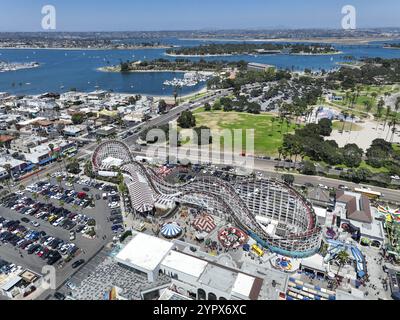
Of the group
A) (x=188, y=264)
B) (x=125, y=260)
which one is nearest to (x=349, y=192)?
(x=188, y=264)

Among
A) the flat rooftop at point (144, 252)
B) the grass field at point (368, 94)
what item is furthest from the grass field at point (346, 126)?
the flat rooftop at point (144, 252)

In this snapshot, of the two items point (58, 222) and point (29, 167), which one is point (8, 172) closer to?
point (29, 167)

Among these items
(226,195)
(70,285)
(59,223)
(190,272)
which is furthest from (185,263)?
(59,223)

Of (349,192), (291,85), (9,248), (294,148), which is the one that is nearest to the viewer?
(9,248)

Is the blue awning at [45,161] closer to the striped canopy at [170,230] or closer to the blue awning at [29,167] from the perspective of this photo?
the blue awning at [29,167]

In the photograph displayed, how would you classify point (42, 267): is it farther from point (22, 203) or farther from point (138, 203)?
point (22, 203)

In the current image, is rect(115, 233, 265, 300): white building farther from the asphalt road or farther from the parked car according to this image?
the asphalt road

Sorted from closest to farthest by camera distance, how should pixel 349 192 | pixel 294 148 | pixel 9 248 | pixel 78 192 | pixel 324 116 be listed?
pixel 9 248
pixel 349 192
pixel 78 192
pixel 294 148
pixel 324 116

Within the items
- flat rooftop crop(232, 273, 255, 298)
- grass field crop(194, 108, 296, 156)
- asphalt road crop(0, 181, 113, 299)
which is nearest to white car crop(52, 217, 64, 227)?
asphalt road crop(0, 181, 113, 299)
